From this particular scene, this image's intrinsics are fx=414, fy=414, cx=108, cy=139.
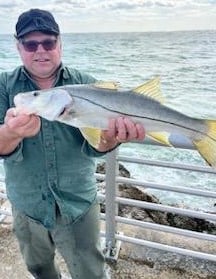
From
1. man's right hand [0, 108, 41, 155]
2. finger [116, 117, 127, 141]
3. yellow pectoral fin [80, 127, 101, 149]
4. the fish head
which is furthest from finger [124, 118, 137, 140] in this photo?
man's right hand [0, 108, 41, 155]

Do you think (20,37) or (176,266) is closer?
(20,37)

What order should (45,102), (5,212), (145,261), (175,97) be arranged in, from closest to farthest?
(45,102) < (145,261) < (5,212) < (175,97)

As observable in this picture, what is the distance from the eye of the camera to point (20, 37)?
2.11 metres

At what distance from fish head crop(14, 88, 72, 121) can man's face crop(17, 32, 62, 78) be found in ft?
1.04

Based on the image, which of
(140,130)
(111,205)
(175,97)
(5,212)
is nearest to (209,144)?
(140,130)

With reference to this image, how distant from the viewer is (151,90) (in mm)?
1886

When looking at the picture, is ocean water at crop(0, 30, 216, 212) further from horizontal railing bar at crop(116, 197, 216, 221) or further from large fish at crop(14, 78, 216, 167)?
horizontal railing bar at crop(116, 197, 216, 221)

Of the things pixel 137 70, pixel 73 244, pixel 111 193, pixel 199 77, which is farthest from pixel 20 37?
pixel 137 70

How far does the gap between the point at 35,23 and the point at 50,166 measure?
2.39ft

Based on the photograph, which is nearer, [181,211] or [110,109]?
[110,109]

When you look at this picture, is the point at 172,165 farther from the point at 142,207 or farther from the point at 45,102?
the point at 45,102

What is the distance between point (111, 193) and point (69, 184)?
923 millimetres

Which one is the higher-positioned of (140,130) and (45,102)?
(45,102)

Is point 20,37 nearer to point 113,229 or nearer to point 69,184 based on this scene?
point 69,184
